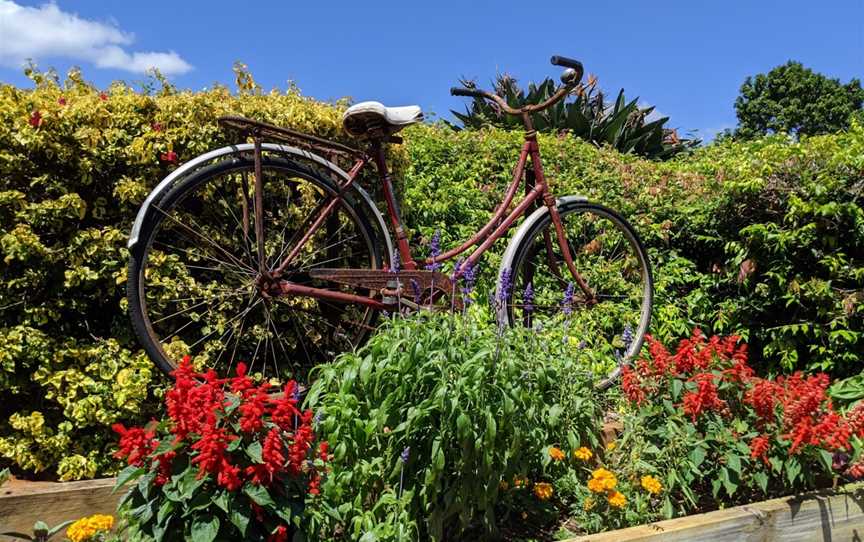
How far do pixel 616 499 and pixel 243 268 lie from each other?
180cm

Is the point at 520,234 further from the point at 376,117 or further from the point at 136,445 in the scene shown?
the point at 136,445

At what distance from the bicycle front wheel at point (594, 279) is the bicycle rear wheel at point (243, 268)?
0.85m

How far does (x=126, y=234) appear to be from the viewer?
9.48 ft

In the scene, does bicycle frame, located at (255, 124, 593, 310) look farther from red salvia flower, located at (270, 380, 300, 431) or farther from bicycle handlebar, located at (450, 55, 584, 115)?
red salvia flower, located at (270, 380, 300, 431)

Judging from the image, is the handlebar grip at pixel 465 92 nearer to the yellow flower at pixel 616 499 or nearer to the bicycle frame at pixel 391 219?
the bicycle frame at pixel 391 219

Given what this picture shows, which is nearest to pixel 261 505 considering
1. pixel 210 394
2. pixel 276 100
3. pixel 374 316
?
pixel 210 394

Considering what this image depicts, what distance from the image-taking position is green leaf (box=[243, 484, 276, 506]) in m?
1.59

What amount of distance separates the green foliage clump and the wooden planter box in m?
0.36

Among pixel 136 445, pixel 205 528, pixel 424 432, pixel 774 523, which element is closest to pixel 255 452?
pixel 205 528

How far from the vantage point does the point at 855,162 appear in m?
3.76

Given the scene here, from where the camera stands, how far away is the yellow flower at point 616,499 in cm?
218

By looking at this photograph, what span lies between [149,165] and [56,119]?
0.39 m

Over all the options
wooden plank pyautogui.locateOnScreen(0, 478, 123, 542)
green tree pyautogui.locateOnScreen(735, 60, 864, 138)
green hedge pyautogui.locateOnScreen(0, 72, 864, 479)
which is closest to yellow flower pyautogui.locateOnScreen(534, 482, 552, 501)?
wooden plank pyautogui.locateOnScreen(0, 478, 123, 542)

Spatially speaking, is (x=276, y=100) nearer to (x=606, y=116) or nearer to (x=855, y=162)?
(x=855, y=162)
